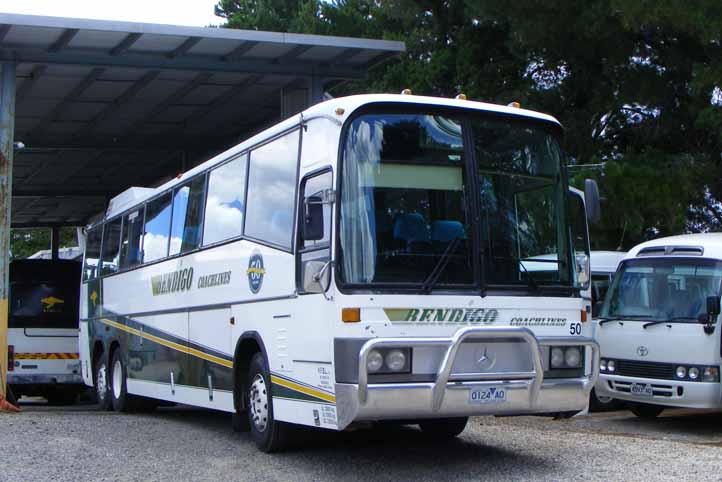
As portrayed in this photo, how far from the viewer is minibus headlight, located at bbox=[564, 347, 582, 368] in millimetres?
8562

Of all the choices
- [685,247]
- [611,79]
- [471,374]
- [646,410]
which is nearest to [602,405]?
[646,410]

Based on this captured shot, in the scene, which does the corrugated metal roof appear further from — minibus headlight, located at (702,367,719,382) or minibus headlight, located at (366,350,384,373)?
minibus headlight, located at (366,350,384,373)

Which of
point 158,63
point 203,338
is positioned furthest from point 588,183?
point 158,63

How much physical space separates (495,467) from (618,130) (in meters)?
13.9

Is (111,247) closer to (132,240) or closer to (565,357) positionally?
(132,240)

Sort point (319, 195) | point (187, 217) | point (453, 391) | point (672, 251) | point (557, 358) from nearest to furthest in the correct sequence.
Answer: point (453, 391), point (319, 195), point (557, 358), point (187, 217), point (672, 251)

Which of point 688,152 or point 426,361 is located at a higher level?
point 688,152

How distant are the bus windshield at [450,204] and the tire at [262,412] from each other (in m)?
2.10

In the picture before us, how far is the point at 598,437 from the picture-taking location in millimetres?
11031

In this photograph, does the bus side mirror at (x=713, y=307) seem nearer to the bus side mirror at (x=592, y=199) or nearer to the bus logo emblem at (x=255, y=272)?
the bus side mirror at (x=592, y=199)

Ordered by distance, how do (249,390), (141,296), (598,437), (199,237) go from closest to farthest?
(249,390)
(598,437)
(199,237)
(141,296)

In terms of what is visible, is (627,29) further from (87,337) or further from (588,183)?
(87,337)

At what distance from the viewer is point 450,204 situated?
8281mm

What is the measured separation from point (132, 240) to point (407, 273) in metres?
8.35
